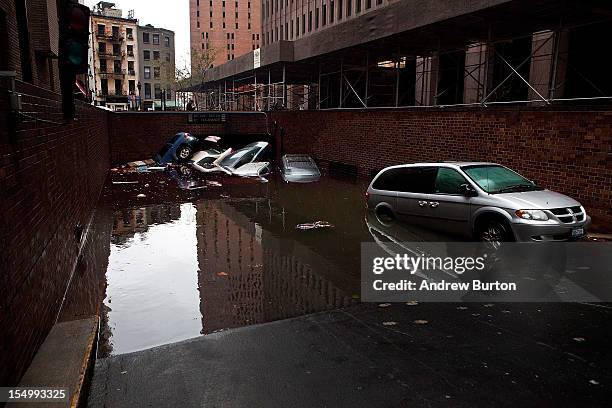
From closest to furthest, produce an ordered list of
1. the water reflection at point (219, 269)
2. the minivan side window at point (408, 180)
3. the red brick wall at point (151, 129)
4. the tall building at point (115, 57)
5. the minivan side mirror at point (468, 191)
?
the water reflection at point (219, 269) → the minivan side mirror at point (468, 191) → the minivan side window at point (408, 180) → the red brick wall at point (151, 129) → the tall building at point (115, 57)

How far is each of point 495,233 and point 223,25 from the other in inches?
5062

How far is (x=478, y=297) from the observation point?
6766 mm

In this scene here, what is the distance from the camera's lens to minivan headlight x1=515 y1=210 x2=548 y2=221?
7.73 metres

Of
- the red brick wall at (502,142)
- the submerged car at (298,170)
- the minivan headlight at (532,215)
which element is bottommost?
the submerged car at (298,170)

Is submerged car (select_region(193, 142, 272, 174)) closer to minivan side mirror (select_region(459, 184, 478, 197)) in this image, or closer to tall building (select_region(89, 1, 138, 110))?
minivan side mirror (select_region(459, 184, 478, 197))

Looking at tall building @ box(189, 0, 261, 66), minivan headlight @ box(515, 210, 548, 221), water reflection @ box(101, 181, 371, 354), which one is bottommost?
water reflection @ box(101, 181, 371, 354)

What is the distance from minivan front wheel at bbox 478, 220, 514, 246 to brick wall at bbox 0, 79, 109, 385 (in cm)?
688

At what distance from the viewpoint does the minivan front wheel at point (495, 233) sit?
8016 millimetres

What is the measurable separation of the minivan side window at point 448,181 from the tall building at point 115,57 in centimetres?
8509

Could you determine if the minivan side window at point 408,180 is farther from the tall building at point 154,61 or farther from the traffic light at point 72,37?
the tall building at point 154,61

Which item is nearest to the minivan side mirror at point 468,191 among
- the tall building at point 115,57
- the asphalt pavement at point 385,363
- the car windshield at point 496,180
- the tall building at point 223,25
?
the car windshield at point 496,180

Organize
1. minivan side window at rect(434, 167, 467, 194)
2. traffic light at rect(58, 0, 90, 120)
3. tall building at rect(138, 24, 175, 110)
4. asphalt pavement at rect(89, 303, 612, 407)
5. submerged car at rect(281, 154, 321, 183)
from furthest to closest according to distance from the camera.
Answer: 1. tall building at rect(138, 24, 175, 110)
2. submerged car at rect(281, 154, 321, 183)
3. minivan side window at rect(434, 167, 467, 194)
4. traffic light at rect(58, 0, 90, 120)
5. asphalt pavement at rect(89, 303, 612, 407)

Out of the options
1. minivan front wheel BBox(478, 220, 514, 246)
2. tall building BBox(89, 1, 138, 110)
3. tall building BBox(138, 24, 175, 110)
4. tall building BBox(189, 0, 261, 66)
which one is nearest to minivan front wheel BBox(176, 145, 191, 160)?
minivan front wheel BBox(478, 220, 514, 246)

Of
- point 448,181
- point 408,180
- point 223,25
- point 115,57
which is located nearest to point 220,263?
point 408,180
